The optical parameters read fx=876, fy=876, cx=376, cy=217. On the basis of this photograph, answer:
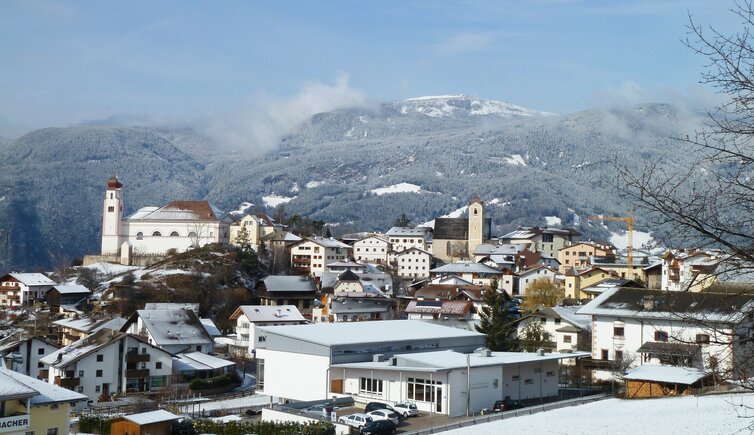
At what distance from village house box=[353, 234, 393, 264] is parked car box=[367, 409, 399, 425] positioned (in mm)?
66468

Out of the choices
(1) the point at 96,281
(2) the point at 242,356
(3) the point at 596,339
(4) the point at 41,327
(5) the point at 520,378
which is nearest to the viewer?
(5) the point at 520,378

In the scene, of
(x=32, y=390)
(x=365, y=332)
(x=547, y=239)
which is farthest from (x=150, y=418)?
(x=547, y=239)

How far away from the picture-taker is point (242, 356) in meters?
47.3

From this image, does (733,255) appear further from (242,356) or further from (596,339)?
(242,356)

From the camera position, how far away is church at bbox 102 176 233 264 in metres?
81.4

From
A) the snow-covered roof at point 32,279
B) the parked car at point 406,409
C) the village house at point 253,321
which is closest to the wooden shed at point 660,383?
the parked car at point 406,409

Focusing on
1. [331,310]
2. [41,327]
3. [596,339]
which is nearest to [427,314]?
[331,310]

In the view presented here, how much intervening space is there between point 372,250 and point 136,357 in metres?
55.2

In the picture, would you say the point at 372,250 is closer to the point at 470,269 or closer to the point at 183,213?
the point at 183,213

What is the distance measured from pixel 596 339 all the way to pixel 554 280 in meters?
31.2

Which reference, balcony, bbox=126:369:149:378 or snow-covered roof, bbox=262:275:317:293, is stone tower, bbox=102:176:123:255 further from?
balcony, bbox=126:369:149:378

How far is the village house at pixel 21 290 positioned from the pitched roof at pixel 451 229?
152 ft

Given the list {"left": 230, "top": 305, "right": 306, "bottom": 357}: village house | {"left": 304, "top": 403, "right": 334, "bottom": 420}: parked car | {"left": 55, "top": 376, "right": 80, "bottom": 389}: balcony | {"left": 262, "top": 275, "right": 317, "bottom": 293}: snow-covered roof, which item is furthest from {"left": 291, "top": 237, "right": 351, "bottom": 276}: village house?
{"left": 304, "top": 403, "right": 334, "bottom": 420}: parked car

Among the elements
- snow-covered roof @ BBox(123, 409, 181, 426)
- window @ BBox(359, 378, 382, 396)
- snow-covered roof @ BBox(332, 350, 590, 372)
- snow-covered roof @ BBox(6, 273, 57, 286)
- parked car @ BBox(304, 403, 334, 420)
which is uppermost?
snow-covered roof @ BBox(6, 273, 57, 286)
